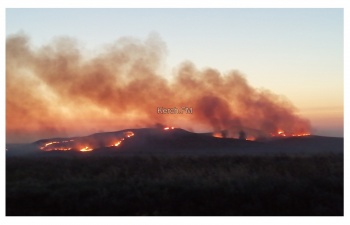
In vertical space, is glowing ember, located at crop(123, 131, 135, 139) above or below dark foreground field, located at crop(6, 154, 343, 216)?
above

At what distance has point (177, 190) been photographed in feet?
63.8

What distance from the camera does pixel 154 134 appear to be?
5712 centimetres

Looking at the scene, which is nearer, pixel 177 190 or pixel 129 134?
pixel 177 190

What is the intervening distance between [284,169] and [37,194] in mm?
13223

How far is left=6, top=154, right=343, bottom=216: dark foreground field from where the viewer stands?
58.8 ft

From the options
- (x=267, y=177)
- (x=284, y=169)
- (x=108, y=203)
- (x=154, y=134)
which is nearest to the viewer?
(x=108, y=203)

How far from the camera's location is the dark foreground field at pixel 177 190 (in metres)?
17.9

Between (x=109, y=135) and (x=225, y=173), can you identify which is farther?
(x=109, y=135)

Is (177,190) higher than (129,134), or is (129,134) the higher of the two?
(129,134)

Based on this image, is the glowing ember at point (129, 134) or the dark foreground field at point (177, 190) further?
the glowing ember at point (129, 134)

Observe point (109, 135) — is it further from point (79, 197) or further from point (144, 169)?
point (79, 197)

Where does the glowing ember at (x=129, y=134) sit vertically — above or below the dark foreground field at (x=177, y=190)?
above

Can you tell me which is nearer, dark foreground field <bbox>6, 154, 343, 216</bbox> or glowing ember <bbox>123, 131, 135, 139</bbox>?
dark foreground field <bbox>6, 154, 343, 216</bbox>
